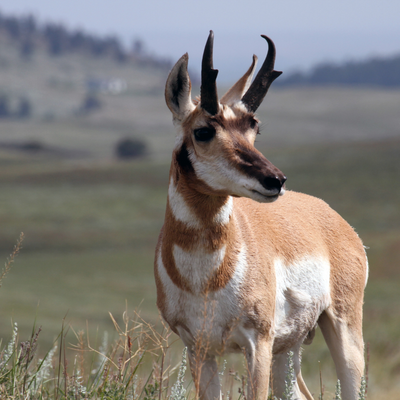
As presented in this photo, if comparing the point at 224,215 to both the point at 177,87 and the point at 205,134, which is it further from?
the point at 177,87

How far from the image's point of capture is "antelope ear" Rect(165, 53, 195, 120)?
552 cm

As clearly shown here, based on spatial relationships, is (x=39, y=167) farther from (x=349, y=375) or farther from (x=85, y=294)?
(x=349, y=375)

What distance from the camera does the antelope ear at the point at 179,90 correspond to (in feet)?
18.1

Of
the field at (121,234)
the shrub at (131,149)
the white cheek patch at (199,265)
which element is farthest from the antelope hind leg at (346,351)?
the shrub at (131,149)

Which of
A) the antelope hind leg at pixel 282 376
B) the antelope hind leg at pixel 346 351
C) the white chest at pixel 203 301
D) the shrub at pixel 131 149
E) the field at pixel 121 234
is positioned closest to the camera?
the white chest at pixel 203 301

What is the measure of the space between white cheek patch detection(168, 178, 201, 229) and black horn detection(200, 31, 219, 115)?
0.87 meters

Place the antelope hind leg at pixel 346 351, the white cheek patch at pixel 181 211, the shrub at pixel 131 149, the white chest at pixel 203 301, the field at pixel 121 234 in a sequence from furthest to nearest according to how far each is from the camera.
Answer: the shrub at pixel 131 149 < the field at pixel 121 234 < the antelope hind leg at pixel 346 351 < the white cheek patch at pixel 181 211 < the white chest at pixel 203 301

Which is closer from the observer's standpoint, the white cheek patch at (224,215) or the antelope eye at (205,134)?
the antelope eye at (205,134)

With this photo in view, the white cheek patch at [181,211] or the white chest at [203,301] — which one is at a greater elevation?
the white cheek patch at [181,211]

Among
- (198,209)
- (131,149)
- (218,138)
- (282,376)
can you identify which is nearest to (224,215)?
(198,209)

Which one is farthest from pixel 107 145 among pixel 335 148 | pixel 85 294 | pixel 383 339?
pixel 383 339

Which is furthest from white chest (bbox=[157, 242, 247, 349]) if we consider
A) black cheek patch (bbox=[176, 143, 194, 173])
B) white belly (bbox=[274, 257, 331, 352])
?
black cheek patch (bbox=[176, 143, 194, 173])

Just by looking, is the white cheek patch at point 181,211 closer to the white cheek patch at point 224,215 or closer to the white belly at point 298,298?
the white cheek patch at point 224,215

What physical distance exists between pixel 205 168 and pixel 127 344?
197cm
